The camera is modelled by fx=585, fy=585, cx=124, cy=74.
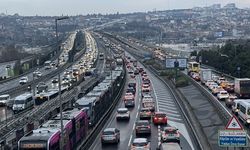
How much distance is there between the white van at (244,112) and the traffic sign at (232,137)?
2079 centimetres

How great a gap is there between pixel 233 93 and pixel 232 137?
4585cm

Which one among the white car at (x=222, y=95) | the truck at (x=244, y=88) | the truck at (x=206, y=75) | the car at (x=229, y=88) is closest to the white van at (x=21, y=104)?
the white car at (x=222, y=95)

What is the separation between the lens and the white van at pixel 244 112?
1542 inches

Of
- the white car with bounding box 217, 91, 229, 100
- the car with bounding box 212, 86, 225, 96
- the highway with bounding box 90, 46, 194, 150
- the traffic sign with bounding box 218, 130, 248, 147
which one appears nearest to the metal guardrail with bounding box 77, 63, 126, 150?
the highway with bounding box 90, 46, 194, 150

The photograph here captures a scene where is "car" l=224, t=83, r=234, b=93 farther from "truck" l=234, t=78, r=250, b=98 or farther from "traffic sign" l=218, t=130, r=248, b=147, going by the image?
"traffic sign" l=218, t=130, r=248, b=147

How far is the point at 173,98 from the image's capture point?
62.6m

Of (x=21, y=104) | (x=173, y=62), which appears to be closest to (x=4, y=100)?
(x=21, y=104)

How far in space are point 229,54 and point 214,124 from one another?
55556mm

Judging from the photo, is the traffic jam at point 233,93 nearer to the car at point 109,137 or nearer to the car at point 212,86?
the car at point 212,86

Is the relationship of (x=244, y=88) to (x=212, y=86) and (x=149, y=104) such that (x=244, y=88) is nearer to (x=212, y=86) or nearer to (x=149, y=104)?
(x=212, y=86)

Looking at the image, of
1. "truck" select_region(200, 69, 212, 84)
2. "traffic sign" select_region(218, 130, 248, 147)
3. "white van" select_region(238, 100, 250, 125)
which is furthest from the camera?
"truck" select_region(200, 69, 212, 84)

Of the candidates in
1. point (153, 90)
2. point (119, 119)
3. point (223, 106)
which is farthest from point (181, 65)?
point (119, 119)

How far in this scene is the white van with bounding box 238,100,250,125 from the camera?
39.2 meters

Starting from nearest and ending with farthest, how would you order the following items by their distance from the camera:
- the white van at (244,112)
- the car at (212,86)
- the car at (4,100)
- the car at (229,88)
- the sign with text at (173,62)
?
1. the white van at (244,112)
2. the car at (4,100)
3. the car at (229,88)
4. the car at (212,86)
5. the sign with text at (173,62)
